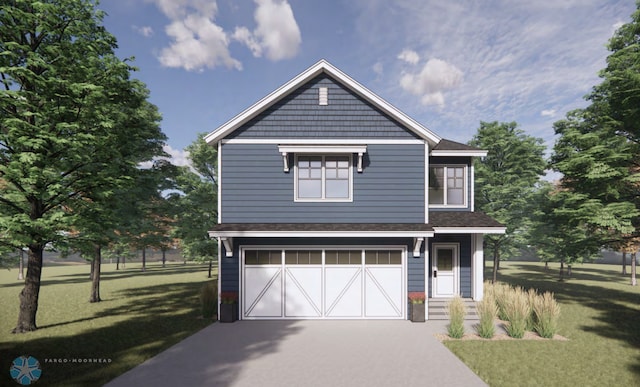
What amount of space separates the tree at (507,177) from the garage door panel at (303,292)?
1565 cm

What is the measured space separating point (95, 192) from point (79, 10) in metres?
6.13

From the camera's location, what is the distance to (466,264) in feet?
42.7

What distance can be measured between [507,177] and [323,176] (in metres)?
17.0

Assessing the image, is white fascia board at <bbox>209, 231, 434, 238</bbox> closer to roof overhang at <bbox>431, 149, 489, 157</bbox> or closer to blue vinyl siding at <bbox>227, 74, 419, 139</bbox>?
blue vinyl siding at <bbox>227, 74, 419, 139</bbox>

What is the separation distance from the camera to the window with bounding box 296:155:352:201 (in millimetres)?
11578

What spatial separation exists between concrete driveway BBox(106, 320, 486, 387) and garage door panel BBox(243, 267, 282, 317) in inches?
36.3

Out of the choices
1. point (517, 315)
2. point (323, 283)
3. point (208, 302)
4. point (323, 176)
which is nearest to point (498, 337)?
point (517, 315)

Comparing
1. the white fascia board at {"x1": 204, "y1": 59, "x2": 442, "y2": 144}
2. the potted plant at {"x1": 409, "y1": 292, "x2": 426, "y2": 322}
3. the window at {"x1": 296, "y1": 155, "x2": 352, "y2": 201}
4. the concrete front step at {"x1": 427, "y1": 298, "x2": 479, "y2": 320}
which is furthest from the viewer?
the window at {"x1": 296, "y1": 155, "x2": 352, "y2": 201}

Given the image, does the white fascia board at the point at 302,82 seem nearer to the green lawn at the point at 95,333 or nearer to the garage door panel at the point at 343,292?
the garage door panel at the point at 343,292

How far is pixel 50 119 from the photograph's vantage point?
9812 millimetres

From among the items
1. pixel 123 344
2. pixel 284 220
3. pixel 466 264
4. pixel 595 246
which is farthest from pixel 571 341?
pixel 123 344

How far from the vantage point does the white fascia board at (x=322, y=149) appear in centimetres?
1105

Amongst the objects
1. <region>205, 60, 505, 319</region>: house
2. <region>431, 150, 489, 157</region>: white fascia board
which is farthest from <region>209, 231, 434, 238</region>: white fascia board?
<region>431, 150, 489, 157</region>: white fascia board

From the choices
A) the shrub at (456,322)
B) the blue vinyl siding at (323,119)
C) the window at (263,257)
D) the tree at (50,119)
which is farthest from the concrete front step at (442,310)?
the tree at (50,119)
